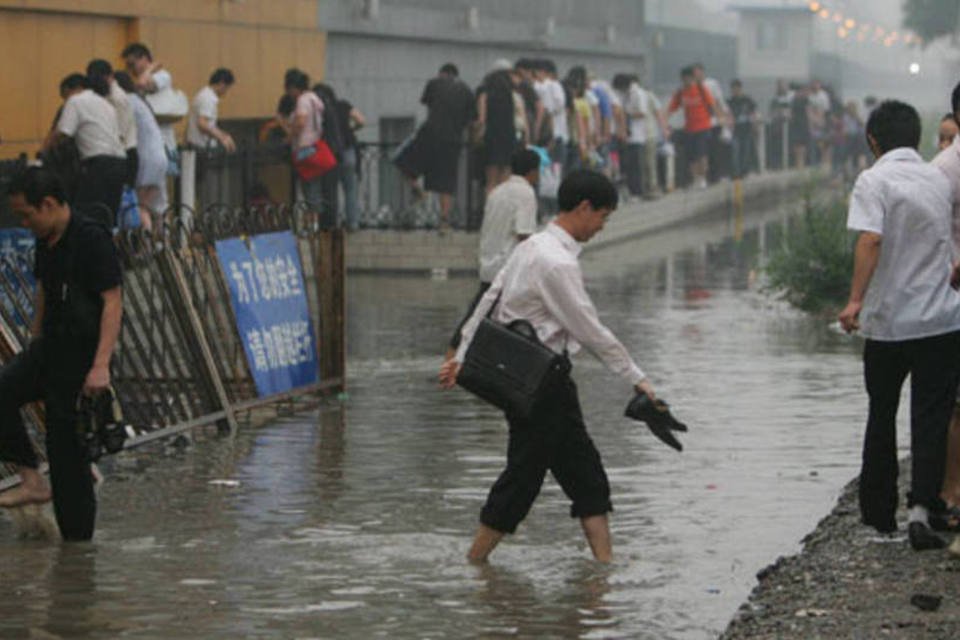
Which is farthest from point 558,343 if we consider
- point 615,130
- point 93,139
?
point 615,130

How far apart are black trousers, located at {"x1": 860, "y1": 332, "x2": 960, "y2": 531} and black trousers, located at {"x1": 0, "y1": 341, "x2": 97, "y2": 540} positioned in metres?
3.03

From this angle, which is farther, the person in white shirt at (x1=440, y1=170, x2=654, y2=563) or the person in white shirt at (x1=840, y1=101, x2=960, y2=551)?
the person in white shirt at (x1=840, y1=101, x2=960, y2=551)

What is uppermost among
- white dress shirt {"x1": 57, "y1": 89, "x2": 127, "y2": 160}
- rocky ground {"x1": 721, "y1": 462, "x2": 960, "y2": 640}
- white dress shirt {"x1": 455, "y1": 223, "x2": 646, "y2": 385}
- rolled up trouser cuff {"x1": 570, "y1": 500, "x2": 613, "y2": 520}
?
white dress shirt {"x1": 57, "y1": 89, "x2": 127, "y2": 160}

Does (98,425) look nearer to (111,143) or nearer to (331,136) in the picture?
(111,143)

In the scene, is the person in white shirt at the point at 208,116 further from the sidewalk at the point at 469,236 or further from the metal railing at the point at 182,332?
the metal railing at the point at 182,332

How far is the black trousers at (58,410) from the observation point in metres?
10.9

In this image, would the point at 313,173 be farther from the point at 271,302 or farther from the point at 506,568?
the point at 506,568

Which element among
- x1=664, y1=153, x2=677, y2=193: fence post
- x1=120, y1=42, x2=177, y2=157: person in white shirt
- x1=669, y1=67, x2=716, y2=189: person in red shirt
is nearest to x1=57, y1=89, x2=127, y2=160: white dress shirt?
x1=120, y1=42, x2=177, y2=157: person in white shirt

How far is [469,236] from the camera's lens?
93.2 ft

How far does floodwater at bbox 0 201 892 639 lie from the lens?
9570 mm

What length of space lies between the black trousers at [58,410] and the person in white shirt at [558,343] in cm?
151

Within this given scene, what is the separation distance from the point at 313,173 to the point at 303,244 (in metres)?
3.30

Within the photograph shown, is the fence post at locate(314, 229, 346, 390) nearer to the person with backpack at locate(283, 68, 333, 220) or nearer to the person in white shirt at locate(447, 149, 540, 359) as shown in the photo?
the person in white shirt at locate(447, 149, 540, 359)

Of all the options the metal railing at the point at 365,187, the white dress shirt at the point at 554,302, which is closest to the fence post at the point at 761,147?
the metal railing at the point at 365,187
